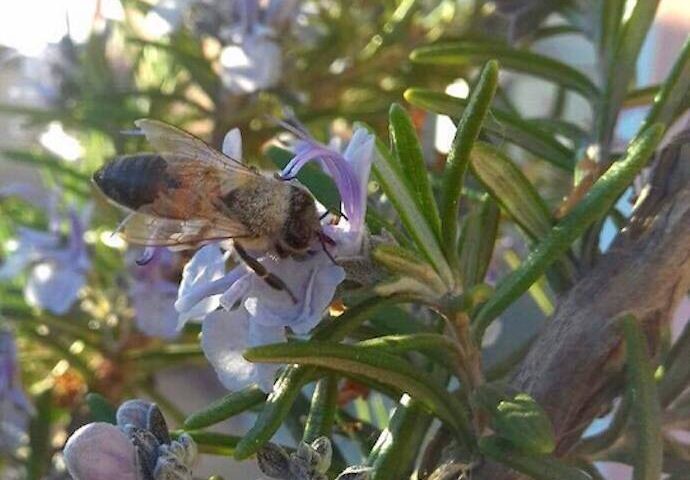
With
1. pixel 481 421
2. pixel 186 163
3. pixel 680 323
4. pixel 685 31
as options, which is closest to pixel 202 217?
pixel 186 163

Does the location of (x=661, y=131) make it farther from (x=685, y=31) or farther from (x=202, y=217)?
(x=685, y=31)

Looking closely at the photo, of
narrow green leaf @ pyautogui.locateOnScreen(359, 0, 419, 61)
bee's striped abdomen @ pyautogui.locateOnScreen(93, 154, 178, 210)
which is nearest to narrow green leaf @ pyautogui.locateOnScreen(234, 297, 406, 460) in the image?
bee's striped abdomen @ pyautogui.locateOnScreen(93, 154, 178, 210)

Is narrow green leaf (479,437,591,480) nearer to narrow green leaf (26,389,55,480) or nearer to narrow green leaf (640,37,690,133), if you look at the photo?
narrow green leaf (640,37,690,133)

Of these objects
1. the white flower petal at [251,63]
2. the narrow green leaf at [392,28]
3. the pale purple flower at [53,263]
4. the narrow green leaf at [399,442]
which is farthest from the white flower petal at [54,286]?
the narrow green leaf at [399,442]

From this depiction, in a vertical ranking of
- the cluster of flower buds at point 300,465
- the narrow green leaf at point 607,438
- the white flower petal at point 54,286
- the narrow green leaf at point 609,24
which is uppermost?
the narrow green leaf at point 609,24

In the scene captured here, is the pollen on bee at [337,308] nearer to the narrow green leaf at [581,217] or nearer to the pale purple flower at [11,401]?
the narrow green leaf at [581,217]

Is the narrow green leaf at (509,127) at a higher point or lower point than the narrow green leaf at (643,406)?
higher
